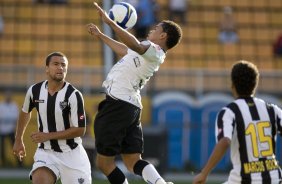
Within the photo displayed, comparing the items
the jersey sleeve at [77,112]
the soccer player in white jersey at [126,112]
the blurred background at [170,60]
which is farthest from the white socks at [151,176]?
the blurred background at [170,60]

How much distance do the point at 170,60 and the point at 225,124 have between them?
49.0ft

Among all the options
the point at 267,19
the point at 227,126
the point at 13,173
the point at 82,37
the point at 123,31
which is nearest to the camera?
the point at 227,126

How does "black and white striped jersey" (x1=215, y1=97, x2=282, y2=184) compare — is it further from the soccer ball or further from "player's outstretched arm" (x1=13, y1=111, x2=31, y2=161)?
"player's outstretched arm" (x1=13, y1=111, x2=31, y2=161)

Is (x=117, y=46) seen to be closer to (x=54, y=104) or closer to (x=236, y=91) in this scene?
(x=54, y=104)

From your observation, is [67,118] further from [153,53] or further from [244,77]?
[244,77]

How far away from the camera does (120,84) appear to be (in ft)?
32.3

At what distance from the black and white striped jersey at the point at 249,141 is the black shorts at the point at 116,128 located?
2.47 metres

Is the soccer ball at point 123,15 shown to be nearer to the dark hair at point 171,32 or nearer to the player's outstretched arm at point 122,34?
the dark hair at point 171,32

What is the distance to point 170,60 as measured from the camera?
22.3m

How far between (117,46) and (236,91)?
8.63 ft

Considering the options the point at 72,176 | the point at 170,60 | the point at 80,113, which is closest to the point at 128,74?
the point at 80,113

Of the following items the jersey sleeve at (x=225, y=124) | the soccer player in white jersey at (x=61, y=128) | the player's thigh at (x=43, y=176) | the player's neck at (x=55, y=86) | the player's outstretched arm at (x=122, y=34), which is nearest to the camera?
the jersey sleeve at (x=225, y=124)

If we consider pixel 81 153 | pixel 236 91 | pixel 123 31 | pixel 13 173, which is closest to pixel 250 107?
pixel 236 91

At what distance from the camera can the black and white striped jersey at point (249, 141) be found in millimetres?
7422
